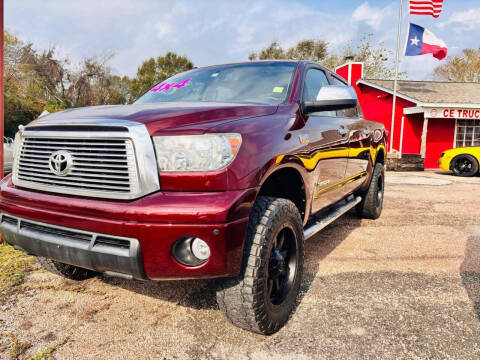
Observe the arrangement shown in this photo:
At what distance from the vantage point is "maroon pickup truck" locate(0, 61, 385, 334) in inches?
67.6

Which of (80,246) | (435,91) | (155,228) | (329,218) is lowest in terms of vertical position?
(329,218)

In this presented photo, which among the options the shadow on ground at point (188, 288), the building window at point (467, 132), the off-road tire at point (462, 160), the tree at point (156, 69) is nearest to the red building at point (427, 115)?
the building window at point (467, 132)

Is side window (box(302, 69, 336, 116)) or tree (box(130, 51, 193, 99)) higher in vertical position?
tree (box(130, 51, 193, 99))

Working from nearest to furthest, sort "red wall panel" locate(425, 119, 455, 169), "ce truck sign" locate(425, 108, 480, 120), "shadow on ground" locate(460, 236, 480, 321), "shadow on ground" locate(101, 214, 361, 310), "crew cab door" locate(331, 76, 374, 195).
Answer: "shadow on ground" locate(101, 214, 361, 310)
"shadow on ground" locate(460, 236, 480, 321)
"crew cab door" locate(331, 76, 374, 195)
"ce truck sign" locate(425, 108, 480, 120)
"red wall panel" locate(425, 119, 455, 169)

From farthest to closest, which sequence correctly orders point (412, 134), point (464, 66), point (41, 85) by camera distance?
point (464, 66) → point (41, 85) → point (412, 134)

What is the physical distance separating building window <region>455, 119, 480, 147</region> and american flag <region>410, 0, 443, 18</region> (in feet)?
16.2

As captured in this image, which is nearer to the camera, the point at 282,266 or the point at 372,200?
the point at 282,266

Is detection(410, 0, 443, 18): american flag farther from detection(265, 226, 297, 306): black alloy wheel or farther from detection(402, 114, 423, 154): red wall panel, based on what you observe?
detection(265, 226, 297, 306): black alloy wheel

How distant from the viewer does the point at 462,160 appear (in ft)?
39.0

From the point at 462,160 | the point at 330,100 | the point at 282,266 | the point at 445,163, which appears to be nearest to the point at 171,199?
the point at 282,266

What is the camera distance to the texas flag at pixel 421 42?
1505 cm

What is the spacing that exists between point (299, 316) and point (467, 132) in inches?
672

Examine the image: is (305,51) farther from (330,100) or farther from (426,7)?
(330,100)

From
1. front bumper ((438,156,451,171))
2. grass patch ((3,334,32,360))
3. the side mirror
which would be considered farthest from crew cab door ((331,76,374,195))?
front bumper ((438,156,451,171))
